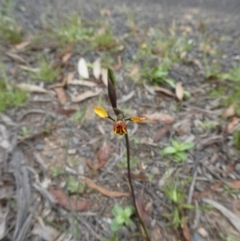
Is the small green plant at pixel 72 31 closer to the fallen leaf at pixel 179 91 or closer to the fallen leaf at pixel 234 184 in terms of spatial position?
the fallen leaf at pixel 179 91

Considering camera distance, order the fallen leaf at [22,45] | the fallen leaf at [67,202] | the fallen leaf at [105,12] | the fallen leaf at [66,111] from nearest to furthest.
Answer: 1. the fallen leaf at [67,202]
2. the fallen leaf at [66,111]
3. the fallen leaf at [22,45]
4. the fallen leaf at [105,12]

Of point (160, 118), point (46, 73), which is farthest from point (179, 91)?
point (46, 73)

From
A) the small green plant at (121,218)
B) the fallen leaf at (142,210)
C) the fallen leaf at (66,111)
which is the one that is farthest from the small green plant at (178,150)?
the fallen leaf at (66,111)

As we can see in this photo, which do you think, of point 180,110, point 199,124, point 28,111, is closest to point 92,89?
point 28,111

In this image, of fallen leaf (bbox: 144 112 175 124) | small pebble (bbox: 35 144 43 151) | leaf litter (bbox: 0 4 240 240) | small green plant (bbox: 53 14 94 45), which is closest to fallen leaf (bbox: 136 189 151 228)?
leaf litter (bbox: 0 4 240 240)

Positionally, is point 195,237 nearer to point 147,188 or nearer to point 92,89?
point 147,188
